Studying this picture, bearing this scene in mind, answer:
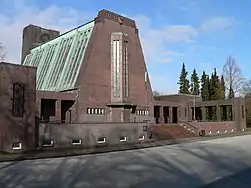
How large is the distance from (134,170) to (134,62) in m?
39.2

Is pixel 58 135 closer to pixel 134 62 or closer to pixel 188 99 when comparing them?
pixel 134 62

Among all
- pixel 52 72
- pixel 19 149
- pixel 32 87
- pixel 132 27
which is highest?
pixel 132 27

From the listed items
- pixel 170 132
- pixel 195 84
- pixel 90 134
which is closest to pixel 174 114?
pixel 170 132

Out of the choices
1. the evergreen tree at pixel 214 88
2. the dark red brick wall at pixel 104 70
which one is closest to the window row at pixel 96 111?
the dark red brick wall at pixel 104 70

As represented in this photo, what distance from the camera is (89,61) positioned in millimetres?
45562

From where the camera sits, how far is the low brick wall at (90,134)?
27453 mm

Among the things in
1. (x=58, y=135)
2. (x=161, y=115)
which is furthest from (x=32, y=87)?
(x=161, y=115)

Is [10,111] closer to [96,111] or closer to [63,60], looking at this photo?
[96,111]

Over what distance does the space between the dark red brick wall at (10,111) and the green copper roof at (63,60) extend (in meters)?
18.5

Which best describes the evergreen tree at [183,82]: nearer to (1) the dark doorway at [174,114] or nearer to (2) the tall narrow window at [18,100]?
(1) the dark doorway at [174,114]

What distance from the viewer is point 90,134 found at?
30922 mm

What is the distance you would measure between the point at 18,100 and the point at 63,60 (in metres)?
26.1

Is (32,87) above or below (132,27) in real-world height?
below

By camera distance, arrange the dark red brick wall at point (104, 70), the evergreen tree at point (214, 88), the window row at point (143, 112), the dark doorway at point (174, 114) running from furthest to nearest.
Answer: the evergreen tree at point (214, 88)
the dark doorway at point (174, 114)
the window row at point (143, 112)
the dark red brick wall at point (104, 70)
